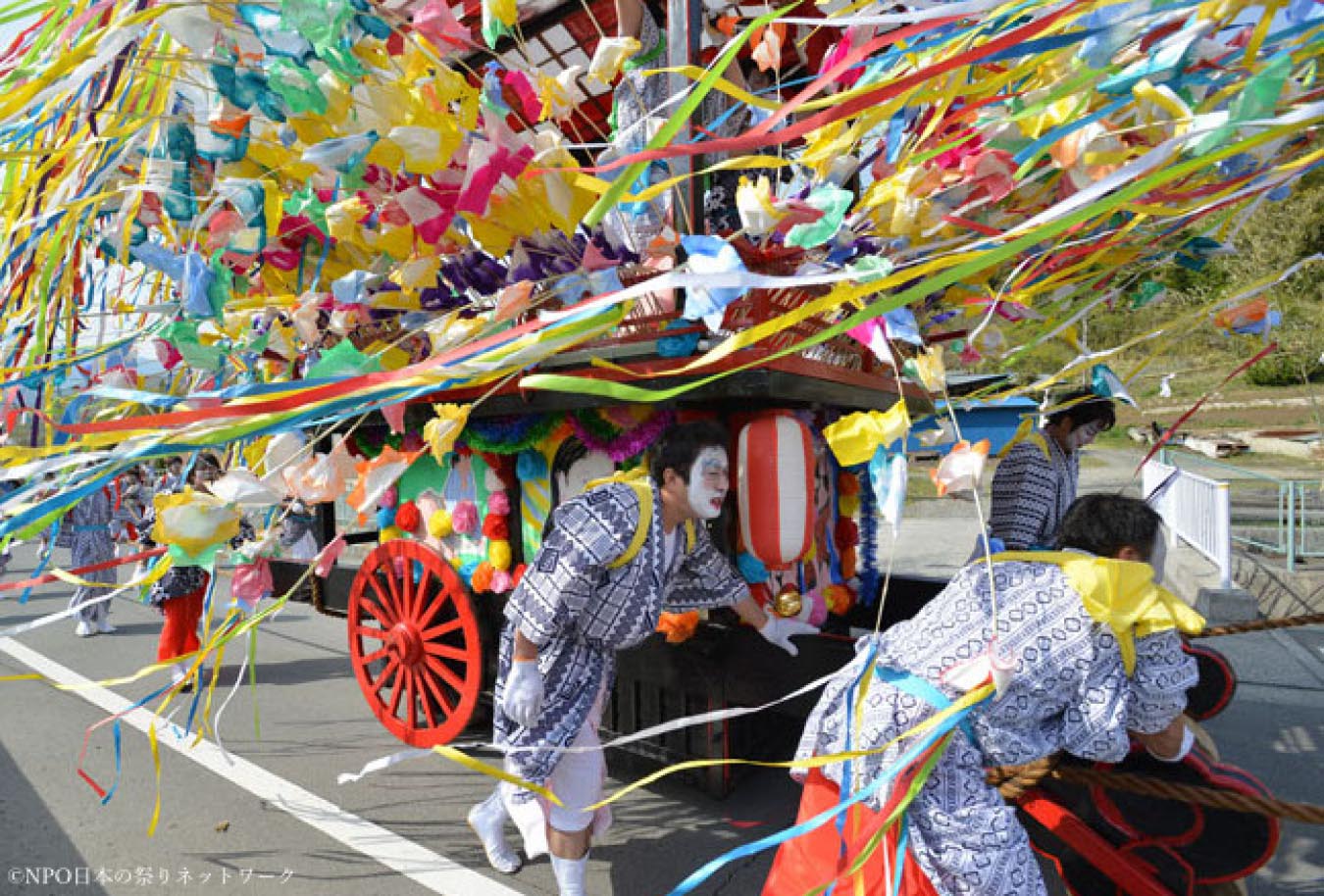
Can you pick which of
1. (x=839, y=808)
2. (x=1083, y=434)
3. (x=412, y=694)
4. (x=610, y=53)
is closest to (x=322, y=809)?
(x=412, y=694)

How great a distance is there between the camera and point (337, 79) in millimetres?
1989

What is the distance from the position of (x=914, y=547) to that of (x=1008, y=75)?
8033mm

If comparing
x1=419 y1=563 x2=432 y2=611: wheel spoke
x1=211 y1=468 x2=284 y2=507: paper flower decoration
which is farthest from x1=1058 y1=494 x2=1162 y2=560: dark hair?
x1=419 y1=563 x2=432 y2=611: wheel spoke

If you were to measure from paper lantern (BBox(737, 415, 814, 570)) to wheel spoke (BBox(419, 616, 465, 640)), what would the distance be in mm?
1387

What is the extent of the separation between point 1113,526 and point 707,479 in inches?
40.0

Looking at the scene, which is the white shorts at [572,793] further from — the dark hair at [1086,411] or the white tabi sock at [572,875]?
the dark hair at [1086,411]

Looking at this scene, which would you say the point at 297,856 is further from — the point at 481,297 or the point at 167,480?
the point at 167,480

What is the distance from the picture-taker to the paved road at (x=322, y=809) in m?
2.71

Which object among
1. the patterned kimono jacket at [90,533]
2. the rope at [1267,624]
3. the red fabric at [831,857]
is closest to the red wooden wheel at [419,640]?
the red fabric at [831,857]

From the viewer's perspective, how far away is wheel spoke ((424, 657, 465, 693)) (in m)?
3.29

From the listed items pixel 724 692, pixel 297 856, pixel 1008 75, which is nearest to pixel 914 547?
pixel 724 692

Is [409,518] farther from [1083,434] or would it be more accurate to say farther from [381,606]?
[1083,434]

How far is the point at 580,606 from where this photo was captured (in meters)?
2.28

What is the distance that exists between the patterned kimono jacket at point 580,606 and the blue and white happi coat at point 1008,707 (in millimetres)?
778
